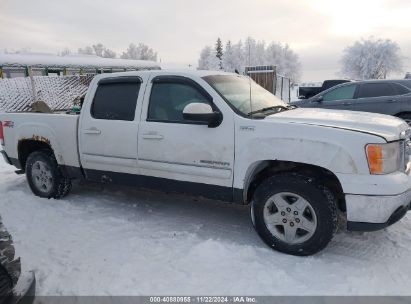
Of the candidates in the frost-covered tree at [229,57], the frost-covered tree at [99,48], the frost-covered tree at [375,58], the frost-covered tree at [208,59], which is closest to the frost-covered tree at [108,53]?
the frost-covered tree at [99,48]

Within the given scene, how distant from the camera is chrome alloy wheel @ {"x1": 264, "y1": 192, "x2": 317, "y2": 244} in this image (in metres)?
3.46

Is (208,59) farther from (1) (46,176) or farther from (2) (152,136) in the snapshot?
(2) (152,136)

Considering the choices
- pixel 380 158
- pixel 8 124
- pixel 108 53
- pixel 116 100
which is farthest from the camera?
pixel 108 53

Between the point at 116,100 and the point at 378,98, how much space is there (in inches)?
267

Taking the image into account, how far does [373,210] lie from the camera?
3.18 metres

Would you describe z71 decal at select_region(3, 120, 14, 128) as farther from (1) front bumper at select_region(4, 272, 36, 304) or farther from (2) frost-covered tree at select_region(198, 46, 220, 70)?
(2) frost-covered tree at select_region(198, 46, 220, 70)

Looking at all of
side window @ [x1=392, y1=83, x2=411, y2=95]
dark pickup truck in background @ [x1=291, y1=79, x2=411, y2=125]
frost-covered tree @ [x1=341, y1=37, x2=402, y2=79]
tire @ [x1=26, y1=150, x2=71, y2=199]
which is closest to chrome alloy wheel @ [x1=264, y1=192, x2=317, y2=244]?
tire @ [x1=26, y1=150, x2=71, y2=199]

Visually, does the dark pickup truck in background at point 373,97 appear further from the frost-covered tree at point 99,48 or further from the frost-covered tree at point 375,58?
the frost-covered tree at point 99,48

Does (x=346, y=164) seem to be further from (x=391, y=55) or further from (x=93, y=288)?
(x=391, y=55)

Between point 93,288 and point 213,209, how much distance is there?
2.08 metres

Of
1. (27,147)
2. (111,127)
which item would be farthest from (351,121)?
(27,147)

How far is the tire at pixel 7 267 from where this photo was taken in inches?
90.7

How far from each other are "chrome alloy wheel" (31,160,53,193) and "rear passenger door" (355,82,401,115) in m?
7.18

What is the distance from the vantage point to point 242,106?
3959mm
